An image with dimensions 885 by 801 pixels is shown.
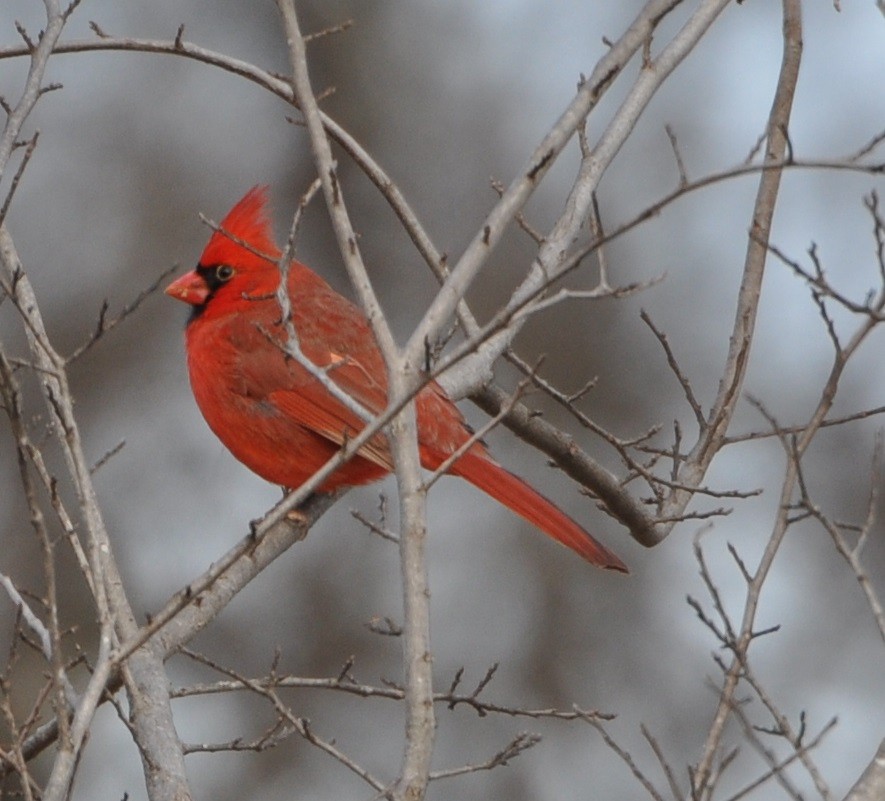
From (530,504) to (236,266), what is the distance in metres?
1.47

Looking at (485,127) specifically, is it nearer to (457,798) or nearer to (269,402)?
(457,798)

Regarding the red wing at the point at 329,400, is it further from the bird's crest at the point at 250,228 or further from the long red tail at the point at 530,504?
the bird's crest at the point at 250,228

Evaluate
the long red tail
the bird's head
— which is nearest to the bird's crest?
the bird's head

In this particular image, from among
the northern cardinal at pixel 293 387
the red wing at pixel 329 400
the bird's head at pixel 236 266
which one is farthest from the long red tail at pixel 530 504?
the bird's head at pixel 236 266

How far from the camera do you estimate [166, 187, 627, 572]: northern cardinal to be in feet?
13.7

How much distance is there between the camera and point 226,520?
28.0 feet

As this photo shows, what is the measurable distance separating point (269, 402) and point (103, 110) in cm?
561

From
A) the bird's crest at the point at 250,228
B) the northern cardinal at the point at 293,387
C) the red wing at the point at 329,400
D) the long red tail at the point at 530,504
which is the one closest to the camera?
the long red tail at the point at 530,504

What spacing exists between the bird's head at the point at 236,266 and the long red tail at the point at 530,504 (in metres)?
1.12

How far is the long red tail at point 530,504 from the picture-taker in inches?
157

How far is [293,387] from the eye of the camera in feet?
15.3

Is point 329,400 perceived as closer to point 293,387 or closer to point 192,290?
point 293,387

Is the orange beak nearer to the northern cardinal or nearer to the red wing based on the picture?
the northern cardinal

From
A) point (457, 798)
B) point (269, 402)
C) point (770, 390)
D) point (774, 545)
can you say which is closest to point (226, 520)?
point (457, 798)
